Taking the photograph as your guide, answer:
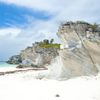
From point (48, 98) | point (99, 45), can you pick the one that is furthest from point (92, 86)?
point (99, 45)

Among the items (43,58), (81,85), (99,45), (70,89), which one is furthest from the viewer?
(43,58)

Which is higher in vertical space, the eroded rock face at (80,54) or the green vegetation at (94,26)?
the green vegetation at (94,26)

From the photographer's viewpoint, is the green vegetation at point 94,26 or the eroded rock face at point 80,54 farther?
the green vegetation at point 94,26

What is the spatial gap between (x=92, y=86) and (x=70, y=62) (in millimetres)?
5628

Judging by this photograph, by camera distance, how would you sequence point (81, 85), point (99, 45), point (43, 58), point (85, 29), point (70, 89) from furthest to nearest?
point (43, 58), point (85, 29), point (99, 45), point (81, 85), point (70, 89)

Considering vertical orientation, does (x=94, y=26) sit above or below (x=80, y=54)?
above

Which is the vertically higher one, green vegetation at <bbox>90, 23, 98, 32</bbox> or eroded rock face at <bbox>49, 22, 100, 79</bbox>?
green vegetation at <bbox>90, 23, 98, 32</bbox>

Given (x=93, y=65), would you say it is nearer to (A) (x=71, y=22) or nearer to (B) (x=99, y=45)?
(B) (x=99, y=45)

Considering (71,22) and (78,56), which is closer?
(78,56)

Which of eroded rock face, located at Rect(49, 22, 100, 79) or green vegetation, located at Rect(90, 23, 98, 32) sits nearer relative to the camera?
eroded rock face, located at Rect(49, 22, 100, 79)

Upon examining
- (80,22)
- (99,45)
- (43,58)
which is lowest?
(43,58)

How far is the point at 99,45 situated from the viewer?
2436 cm

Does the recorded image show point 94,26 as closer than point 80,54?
No

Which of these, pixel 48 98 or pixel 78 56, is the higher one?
pixel 78 56
